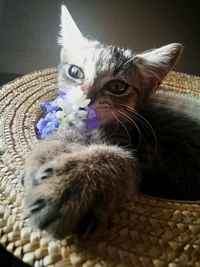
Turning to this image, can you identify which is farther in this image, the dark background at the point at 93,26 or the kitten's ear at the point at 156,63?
the dark background at the point at 93,26

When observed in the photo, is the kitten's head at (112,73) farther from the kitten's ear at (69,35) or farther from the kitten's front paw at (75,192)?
the kitten's front paw at (75,192)

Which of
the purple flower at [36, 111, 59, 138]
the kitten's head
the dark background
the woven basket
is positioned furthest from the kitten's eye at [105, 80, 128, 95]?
the dark background

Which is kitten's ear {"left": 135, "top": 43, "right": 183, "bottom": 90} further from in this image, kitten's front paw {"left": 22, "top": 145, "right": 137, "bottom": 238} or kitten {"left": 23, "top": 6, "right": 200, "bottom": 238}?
kitten's front paw {"left": 22, "top": 145, "right": 137, "bottom": 238}

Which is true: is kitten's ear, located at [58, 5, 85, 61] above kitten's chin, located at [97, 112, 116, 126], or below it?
above

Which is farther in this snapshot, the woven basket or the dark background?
the dark background

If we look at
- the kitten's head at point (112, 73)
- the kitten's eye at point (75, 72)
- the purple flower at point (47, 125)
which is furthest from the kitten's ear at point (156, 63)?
the purple flower at point (47, 125)

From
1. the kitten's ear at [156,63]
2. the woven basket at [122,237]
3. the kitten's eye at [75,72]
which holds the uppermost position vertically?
the kitten's ear at [156,63]

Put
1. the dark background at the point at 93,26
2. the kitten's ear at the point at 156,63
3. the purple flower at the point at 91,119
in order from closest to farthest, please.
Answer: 1. the purple flower at the point at 91,119
2. the kitten's ear at the point at 156,63
3. the dark background at the point at 93,26

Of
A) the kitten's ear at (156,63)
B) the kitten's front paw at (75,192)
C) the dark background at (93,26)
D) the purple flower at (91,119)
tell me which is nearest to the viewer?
the kitten's front paw at (75,192)

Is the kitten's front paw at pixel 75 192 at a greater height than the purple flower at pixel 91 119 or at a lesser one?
lesser
